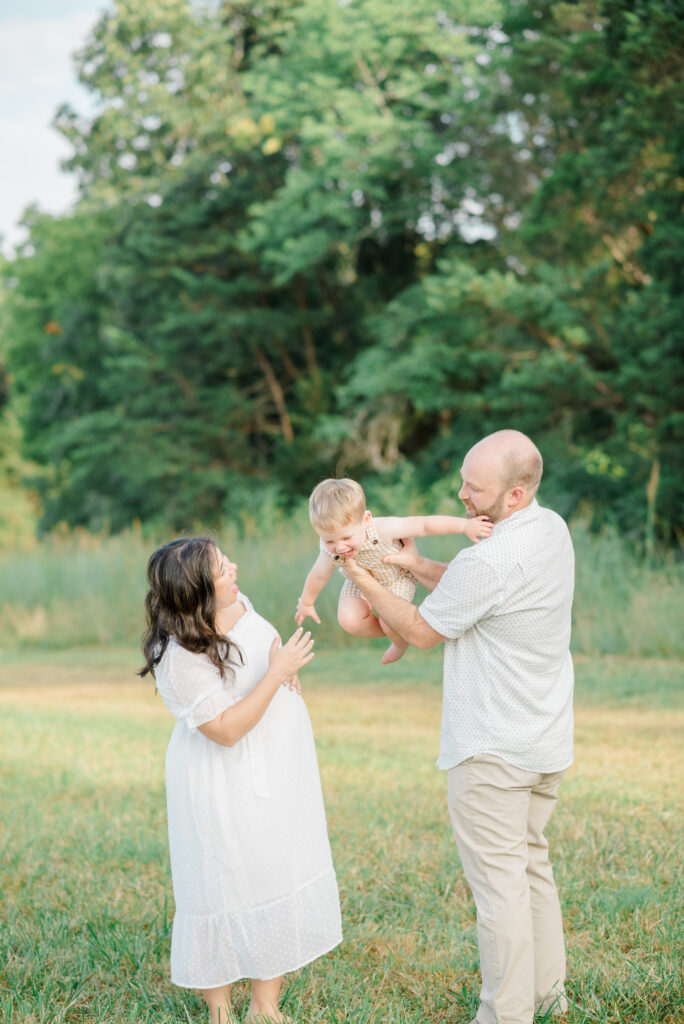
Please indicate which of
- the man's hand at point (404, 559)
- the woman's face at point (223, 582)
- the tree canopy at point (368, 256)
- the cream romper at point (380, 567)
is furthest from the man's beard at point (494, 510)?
the tree canopy at point (368, 256)

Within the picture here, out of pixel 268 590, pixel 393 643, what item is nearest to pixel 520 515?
pixel 393 643

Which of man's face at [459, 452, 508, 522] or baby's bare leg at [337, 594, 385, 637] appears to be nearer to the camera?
man's face at [459, 452, 508, 522]

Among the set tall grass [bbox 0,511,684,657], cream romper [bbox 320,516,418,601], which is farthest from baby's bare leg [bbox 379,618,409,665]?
tall grass [bbox 0,511,684,657]

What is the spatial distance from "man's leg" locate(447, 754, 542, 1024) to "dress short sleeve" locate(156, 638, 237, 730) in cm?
74

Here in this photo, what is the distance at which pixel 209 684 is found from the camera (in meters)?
3.12

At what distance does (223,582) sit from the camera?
3.26 m

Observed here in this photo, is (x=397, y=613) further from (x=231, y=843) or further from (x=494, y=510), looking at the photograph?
(x=231, y=843)

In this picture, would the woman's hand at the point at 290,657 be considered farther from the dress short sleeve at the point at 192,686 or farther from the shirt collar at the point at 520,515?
the shirt collar at the point at 520,515

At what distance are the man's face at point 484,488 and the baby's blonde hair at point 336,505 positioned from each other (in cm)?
37

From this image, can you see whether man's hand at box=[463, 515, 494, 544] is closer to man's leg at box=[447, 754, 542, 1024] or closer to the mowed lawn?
man's leg at box=[447, 754, 542, 1024]

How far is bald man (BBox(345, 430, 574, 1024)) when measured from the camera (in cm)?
308

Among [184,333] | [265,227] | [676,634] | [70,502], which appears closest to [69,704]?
[676,634]

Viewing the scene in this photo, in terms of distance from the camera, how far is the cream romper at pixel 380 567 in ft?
11.7

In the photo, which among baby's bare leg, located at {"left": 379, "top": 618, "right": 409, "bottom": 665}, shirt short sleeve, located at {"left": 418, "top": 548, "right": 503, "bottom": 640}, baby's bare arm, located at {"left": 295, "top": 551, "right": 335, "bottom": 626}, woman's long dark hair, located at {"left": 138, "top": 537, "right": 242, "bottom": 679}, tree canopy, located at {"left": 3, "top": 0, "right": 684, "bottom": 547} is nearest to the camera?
shirt short sleeve, located at {"left": 418, "top": 548, "right": 503, "bottom": 640}
